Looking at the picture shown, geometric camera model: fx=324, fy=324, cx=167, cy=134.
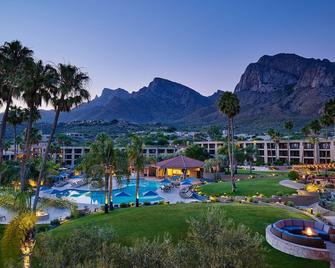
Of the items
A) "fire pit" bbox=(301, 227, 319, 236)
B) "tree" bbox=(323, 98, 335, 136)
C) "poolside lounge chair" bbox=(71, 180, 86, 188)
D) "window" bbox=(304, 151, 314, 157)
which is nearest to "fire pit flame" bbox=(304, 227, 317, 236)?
"fire pit" bbox=(301, 227, 319, 236)

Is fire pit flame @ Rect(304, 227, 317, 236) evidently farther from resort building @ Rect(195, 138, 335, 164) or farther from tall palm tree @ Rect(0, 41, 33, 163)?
resort building @ Rect(195, 138, 335, 164)

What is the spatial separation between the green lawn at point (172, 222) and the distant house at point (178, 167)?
3615 cm

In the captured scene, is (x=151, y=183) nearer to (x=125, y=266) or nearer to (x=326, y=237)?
(x=326, y=237)

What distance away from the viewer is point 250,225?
23.2 meters

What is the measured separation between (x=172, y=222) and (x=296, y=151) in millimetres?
74583

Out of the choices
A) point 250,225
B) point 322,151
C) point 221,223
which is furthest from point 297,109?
point 221,223

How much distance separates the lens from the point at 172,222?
2472cm

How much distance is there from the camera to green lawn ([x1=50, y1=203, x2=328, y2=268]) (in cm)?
1847

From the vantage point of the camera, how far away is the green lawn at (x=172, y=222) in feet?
60.6

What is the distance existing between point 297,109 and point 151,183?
135144mm

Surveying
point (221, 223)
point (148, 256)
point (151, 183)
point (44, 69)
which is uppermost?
point (44, 69)

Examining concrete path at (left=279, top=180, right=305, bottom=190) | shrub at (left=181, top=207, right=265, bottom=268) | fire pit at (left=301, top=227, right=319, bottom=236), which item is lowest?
concrete path at (left=279, top=180, right=305, bottom=190)

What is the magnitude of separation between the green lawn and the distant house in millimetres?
36154

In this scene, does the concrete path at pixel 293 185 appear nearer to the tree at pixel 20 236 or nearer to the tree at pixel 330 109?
the tree at pixel 330 109
